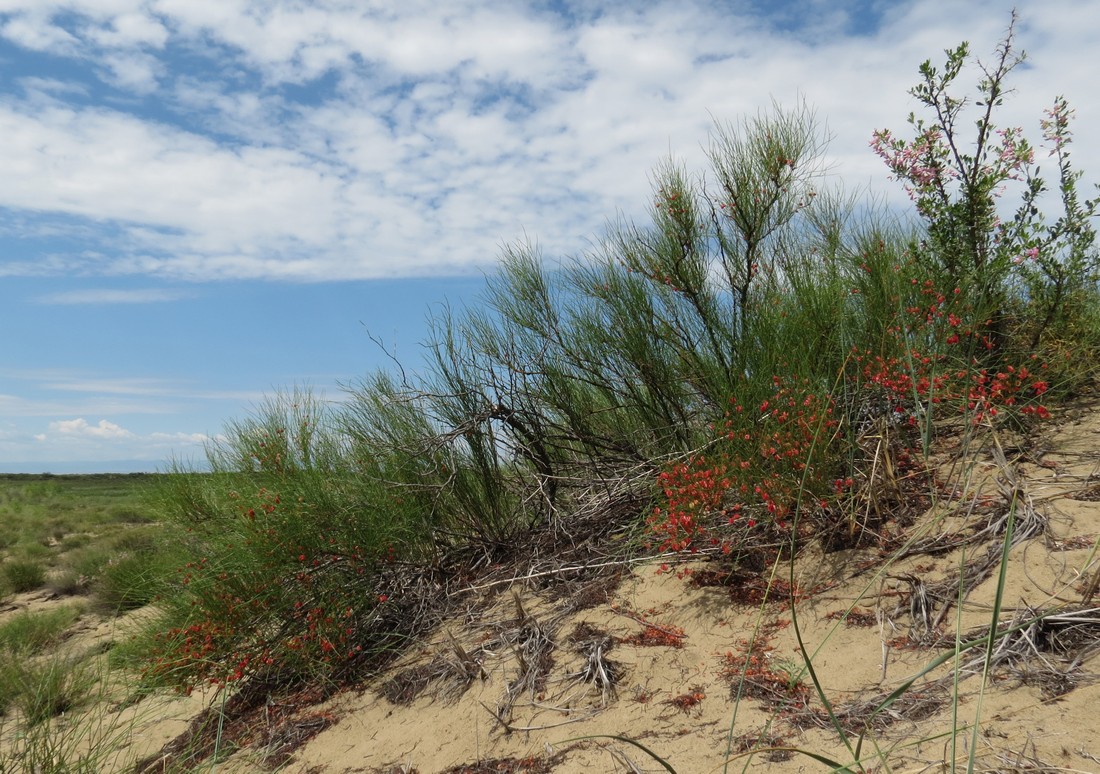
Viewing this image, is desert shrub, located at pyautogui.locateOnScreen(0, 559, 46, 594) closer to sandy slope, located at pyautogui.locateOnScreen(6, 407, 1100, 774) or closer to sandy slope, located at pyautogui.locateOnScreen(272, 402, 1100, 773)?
sandy slope, located at pyautogui.locateOnScreen(6, 407, 1100, 774)

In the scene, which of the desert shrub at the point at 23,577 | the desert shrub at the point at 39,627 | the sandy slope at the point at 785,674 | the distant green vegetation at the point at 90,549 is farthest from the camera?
the desert shrub at the point at 23,577

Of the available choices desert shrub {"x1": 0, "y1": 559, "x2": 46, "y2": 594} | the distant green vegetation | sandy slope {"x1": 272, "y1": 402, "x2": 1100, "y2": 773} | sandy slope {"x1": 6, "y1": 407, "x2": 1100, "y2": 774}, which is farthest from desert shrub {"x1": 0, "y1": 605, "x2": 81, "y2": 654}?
sandy slope {"x1": 272, "y1": 402, "x2": 1100, "y2": 773}

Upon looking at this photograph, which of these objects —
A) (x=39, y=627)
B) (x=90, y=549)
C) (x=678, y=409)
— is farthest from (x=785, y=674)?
(x=90, y=549)

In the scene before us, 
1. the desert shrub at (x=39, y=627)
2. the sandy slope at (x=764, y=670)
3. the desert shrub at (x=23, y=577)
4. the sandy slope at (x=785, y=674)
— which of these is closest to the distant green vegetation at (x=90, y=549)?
the desert shrub at (x=23, y=577)

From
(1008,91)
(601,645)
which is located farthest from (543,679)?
(1008,91)

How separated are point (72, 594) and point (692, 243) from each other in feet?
38.7

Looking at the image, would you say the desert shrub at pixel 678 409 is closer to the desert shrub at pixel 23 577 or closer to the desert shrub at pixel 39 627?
the desert shrub at pixel 39 627

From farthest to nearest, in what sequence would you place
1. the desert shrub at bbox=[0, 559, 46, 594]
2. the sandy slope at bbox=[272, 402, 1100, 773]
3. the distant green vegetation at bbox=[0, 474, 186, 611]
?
the desert shrub at bbox=[0, 559, 46, 594] → the distant green vegetation at bbox=[0, 474, 186, 611] → the sandy slope at bbox=[272, 402, 1100, 773]

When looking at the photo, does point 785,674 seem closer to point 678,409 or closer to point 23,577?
point 678,409

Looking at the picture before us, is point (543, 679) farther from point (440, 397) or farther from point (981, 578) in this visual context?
point (440, 397)

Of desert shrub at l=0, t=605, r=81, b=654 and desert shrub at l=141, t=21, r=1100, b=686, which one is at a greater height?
desert shrub at l=141, t=21, r=1100, b=686

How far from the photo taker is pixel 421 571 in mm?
6656

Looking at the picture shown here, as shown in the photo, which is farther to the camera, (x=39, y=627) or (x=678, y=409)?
(x=39, y=627)

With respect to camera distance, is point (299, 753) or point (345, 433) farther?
point (345, 433)
